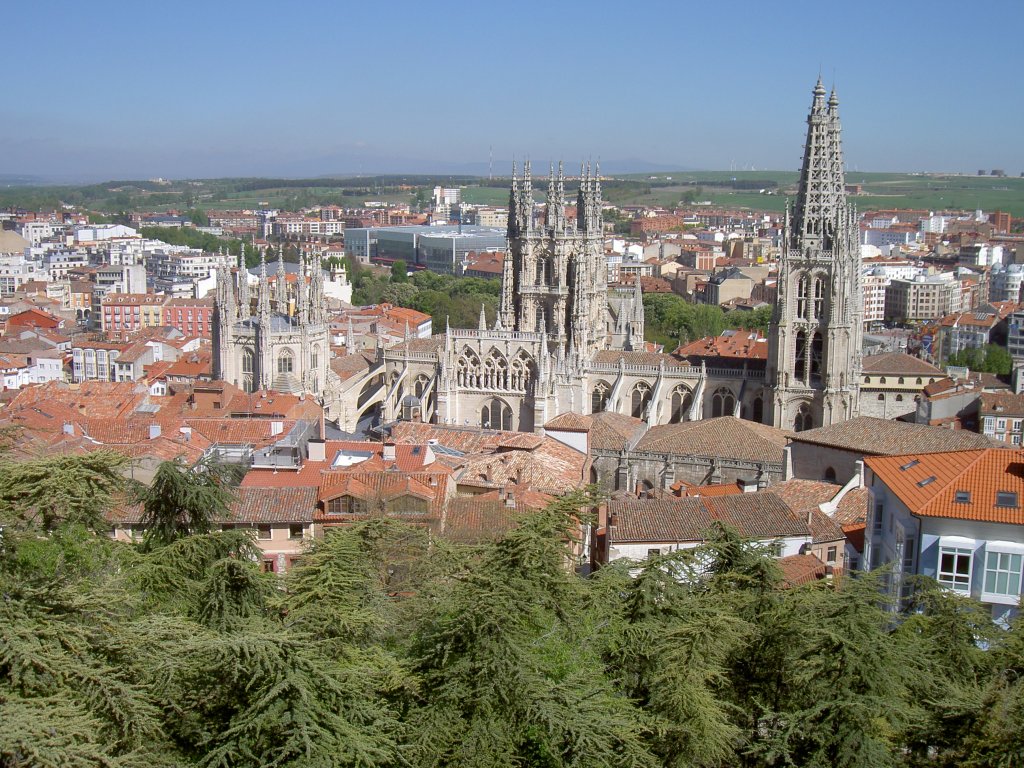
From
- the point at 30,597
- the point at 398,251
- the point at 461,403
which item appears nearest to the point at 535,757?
the point at 30,597

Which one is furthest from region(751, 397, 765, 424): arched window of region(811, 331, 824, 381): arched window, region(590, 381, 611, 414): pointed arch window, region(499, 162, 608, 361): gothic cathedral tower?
region(499, 162, 608, 361): gothic cathedral tower

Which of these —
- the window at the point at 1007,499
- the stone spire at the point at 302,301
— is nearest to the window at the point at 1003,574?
the window at the point at 1007,499

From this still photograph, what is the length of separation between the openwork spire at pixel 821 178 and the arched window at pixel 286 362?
25647mm

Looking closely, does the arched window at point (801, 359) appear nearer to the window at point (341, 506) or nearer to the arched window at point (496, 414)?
the arched window at point (496, 414)

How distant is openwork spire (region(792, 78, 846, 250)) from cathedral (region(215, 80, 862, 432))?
2.7 inches

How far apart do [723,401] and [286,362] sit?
2224 cm

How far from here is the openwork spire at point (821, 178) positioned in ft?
187

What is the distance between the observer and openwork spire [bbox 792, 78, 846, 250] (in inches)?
2243

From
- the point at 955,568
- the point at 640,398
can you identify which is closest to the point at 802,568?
the point at 955,568

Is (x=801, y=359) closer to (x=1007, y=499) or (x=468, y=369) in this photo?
(x=468, y=369)

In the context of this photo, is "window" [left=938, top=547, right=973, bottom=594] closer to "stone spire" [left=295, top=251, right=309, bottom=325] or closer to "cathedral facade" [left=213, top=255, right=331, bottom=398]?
"cathedral facade" [left=213, top=255, right=331, bottom=398]

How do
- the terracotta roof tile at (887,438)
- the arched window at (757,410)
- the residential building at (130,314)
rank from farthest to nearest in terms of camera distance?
the residential building at (130,314) < the arched window at (757,410) < the terracotta roof tile at (887,438)

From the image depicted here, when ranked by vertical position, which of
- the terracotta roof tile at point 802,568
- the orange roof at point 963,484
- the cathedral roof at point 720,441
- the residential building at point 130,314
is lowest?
the residential building at point 130,314

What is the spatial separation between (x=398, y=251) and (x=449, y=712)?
18223cm
